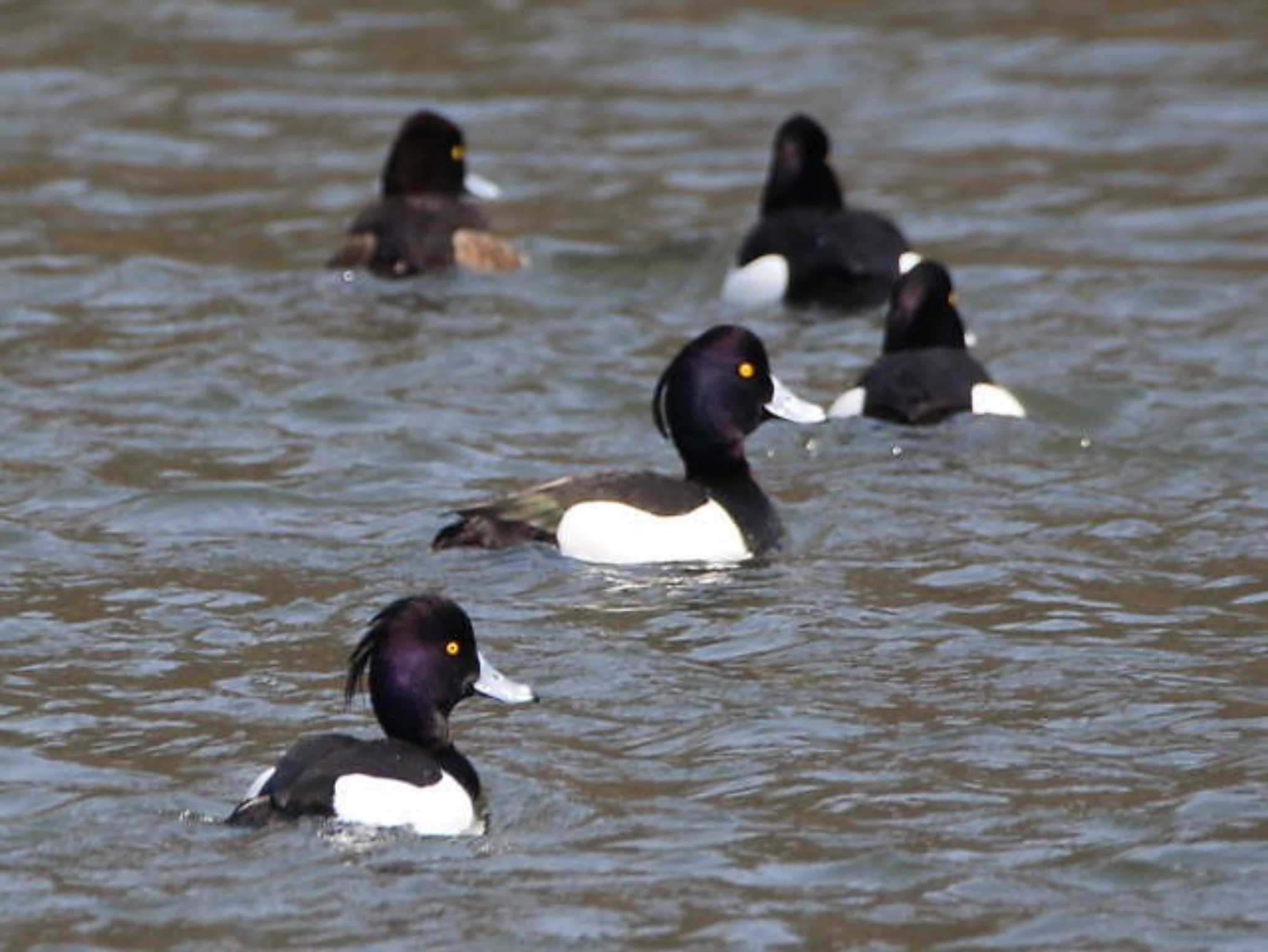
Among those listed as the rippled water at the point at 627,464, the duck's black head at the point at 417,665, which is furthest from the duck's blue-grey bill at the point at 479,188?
the duck's black head at the point at 417,665

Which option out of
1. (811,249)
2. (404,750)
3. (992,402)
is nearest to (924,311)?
(992,402)

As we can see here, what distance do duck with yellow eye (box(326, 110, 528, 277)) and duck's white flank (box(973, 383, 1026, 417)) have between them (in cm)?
338

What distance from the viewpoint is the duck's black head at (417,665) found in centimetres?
816

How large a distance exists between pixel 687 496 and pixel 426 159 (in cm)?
474

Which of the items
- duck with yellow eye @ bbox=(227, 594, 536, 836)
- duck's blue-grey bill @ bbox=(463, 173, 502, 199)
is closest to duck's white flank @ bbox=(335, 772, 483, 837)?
duck with yellow eye @ bbox=(227, 594, 536, 836)

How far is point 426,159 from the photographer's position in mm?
15117

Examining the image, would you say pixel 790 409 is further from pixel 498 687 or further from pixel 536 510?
pixel 498 687

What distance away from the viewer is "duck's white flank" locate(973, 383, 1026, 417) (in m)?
12.3

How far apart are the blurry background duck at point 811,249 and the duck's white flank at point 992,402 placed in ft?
6.86

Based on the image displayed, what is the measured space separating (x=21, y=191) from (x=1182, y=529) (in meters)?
7.52

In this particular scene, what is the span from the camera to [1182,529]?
434 inches

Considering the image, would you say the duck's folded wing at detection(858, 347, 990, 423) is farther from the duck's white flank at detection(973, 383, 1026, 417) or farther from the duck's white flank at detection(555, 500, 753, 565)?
the duck's white flank at detection(555, 500, 753, 565)

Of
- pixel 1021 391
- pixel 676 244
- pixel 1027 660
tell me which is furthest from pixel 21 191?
pixel 1027 660

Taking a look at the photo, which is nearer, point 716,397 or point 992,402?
point 716,397
